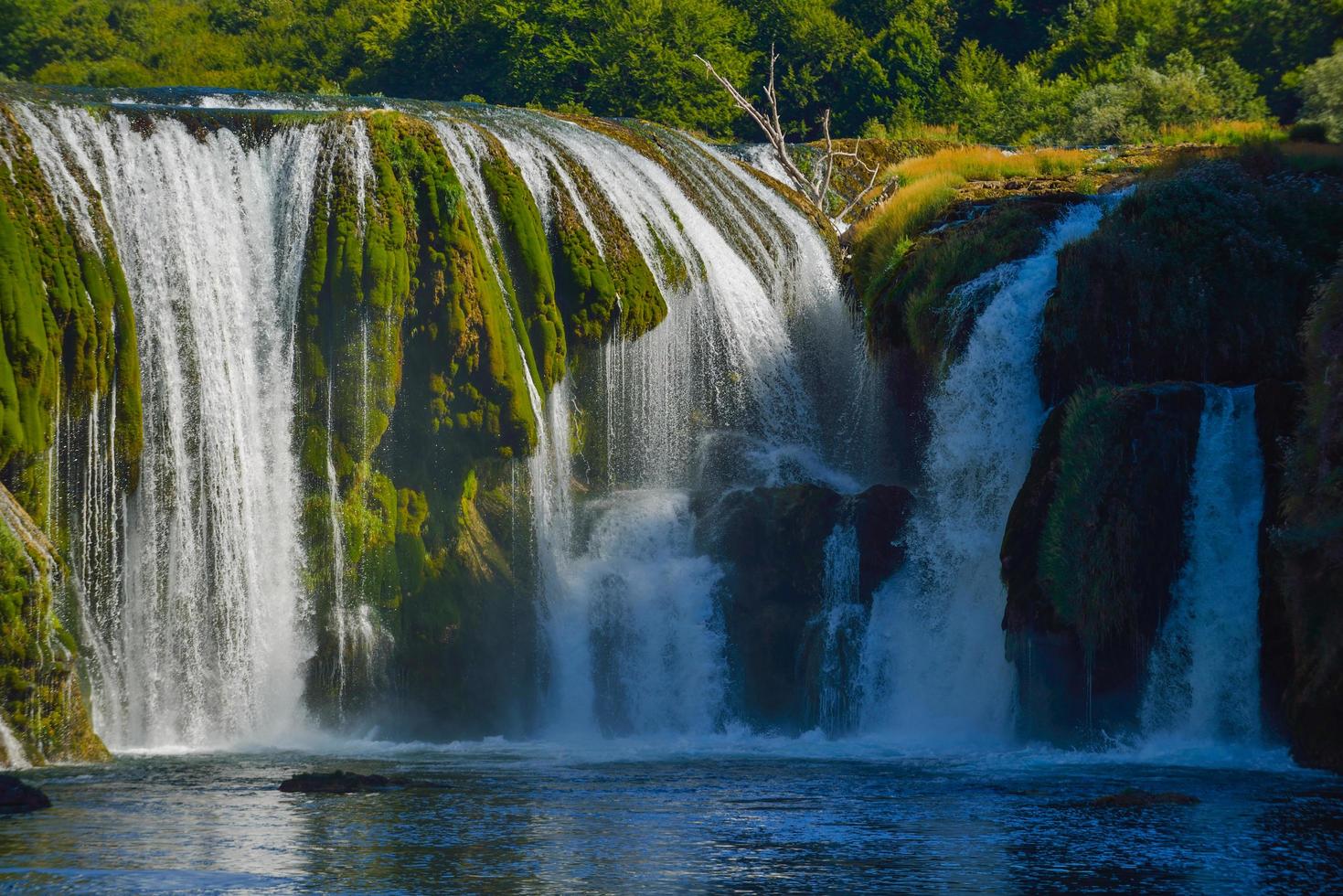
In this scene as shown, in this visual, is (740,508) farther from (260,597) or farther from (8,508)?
(8,508)

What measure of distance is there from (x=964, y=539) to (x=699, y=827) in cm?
1010

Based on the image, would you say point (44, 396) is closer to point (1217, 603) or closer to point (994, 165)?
point (1217, 603)

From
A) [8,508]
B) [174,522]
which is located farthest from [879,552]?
[8,508]

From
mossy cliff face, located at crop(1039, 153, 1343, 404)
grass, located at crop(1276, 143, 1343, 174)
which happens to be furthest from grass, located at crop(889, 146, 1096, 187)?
mossy cliff face, located at crop(1039, 153, 1343, 404)

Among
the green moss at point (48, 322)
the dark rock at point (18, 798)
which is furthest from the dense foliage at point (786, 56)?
the dark rock at point (18, 798)

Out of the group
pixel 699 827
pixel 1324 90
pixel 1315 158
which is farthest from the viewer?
pixel 1324 90

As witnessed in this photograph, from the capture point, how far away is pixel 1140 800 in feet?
52.7

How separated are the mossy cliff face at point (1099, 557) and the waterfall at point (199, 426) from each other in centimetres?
947

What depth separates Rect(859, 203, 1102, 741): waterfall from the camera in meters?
23.5

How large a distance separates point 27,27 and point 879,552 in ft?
172

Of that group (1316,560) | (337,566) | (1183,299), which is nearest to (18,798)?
(337,566)

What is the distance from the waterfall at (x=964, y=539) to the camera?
2348 cm

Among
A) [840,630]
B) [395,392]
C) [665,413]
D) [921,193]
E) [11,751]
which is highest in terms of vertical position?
[921,193]

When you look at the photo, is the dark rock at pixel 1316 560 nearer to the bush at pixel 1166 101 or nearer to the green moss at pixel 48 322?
the green moss at pixel 48 322
